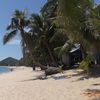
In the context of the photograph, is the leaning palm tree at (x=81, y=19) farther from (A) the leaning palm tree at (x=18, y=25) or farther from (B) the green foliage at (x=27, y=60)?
(B) the green foliage at (x=27, y=60)

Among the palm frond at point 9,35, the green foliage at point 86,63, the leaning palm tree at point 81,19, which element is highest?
the palm frond at point 9,35

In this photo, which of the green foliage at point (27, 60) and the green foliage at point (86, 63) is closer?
the green foliage at point (86, 63)

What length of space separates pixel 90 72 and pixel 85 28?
334 centimetres

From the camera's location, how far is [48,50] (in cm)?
3419

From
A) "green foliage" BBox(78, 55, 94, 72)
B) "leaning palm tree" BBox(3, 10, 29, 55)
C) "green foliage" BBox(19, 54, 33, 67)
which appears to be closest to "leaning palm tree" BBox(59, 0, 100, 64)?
"green foliage" BBox(78, 55, 94, 72)

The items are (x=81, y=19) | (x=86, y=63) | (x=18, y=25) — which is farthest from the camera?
(x=18, y=25)

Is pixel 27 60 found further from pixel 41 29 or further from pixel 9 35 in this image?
pixel 9 35

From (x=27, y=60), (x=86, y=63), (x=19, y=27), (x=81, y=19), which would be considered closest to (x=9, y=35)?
(x=19, y=27)

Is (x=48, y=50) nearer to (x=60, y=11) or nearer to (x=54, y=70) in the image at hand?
(x=54, y=70)

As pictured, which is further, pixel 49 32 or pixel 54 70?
pixel 49 32

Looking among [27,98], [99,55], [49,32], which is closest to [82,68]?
[99,55]

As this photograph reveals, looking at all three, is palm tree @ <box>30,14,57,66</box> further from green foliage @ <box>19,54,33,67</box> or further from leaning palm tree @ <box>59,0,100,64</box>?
leaning palm tree @ <box>59,0,100,64</box>

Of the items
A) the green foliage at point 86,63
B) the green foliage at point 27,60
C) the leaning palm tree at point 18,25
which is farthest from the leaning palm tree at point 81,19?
the green foliage at point 27,60

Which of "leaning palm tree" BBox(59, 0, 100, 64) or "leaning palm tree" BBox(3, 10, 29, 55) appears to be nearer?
"leaning palm tree" BBox(59, 0, 100, 64)
